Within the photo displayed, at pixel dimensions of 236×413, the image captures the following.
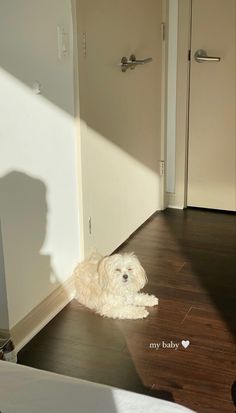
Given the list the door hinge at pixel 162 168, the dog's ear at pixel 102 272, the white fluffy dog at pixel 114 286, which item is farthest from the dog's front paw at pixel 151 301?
the door hinge at pixel 162 168

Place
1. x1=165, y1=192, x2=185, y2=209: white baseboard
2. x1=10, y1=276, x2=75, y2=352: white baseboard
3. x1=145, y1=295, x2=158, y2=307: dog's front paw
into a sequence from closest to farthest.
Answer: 1. x1=10, y1=276, x2=75, y2=352: white baseboard
2. x1=145, y1=295, x2=158, y2=307: dog's front paw
3. x1=165, y1=192, x2=185, y2=209: white baseboard

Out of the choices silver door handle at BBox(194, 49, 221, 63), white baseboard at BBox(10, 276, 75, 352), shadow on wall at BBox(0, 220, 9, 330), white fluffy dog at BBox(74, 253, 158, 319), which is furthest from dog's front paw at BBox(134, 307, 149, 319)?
silver door handle at BBox(194, 49, 221, 63)

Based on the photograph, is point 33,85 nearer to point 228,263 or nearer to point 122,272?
point 122,272

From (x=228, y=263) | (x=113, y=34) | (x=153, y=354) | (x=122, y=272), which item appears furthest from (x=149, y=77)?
(x=153, y=354)

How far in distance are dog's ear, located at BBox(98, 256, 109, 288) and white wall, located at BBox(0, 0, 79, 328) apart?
0.65 feet

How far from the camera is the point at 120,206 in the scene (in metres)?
3.26

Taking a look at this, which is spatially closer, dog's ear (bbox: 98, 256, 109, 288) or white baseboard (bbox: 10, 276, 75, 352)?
white baseboard (bbox: 10, 276, 75, 352)

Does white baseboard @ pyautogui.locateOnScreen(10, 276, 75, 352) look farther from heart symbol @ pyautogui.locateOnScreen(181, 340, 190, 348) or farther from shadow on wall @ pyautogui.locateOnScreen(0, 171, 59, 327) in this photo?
heart symbol @ pyautogui.locateOnScreen(181, 340, 190, 348)

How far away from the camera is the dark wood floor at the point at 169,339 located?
2.06 meters

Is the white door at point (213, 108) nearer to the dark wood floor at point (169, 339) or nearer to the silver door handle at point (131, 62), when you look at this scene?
the silver door handle at point (131, 62)

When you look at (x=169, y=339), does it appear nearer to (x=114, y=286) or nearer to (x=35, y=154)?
(x=114, y=286)

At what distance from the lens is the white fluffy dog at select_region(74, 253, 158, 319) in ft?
8.17

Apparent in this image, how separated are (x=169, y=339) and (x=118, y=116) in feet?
4.23

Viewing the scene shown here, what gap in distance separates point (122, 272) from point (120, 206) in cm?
82
